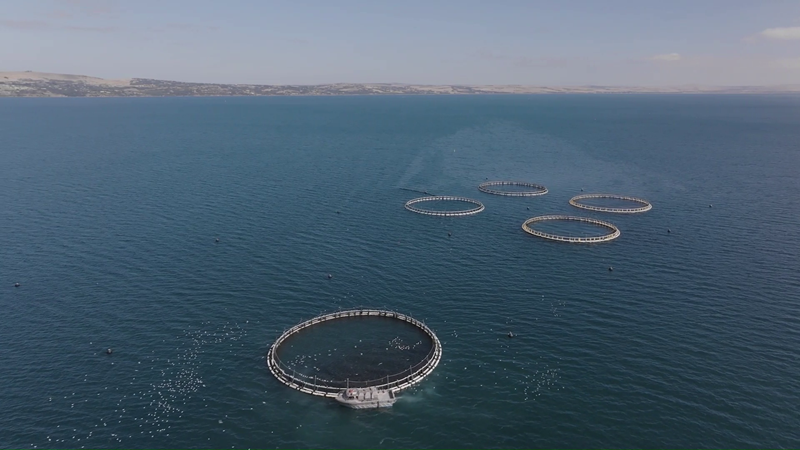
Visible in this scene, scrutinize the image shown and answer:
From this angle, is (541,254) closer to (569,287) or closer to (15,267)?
(569,287)

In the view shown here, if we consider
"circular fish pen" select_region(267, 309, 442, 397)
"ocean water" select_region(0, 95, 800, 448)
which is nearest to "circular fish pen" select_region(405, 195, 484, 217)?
"ocean water" select_region(0, 95, 800, 448)

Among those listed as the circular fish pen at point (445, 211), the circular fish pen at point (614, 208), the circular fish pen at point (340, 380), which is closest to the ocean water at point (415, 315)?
the circular fish pen at point (340, 380)

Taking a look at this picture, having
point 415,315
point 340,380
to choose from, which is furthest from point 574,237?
point 340,380

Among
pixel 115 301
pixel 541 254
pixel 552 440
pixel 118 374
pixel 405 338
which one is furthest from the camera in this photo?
pixel 541 254

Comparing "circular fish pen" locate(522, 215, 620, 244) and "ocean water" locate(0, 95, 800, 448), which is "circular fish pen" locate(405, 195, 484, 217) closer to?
"ocean water" locate(0, 95, 800, 448)

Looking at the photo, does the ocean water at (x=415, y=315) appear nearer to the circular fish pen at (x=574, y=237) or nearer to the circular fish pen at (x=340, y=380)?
the circular fish pen at (x=340, y=380)

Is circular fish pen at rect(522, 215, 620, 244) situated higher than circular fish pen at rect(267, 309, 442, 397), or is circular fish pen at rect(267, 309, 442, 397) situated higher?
circular fish pen at rect(522, 215, 620, 244)

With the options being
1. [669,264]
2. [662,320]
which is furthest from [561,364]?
[669,264]

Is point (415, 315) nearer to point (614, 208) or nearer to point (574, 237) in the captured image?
point (574, 237)

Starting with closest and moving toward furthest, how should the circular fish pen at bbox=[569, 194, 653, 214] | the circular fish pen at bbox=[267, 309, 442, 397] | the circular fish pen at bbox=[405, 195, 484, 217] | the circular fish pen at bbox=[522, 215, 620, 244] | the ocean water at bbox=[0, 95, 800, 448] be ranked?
the ocean water at bbox=[0, 95, 800, 448] → the circular fish pen at bbox=[267, 309, 442, 397] → the circular fish pen at bbox=[522, 215, 620, 244] → the circular fish pen at bbox=[405, 195, 484, 217] → the circular fish pen at bbox=[569, 194, 653, 214]
